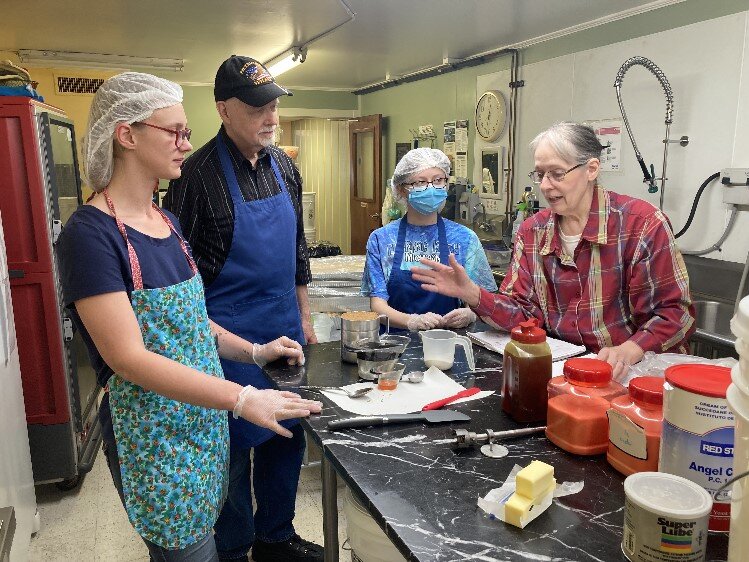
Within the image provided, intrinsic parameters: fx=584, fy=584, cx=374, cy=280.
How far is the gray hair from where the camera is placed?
1.96 metres

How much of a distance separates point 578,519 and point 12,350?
2363 millimetres

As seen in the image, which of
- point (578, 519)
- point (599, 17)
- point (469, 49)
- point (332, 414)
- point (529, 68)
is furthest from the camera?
point (469, 49)

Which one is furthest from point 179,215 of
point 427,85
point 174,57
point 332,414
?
point 427,85

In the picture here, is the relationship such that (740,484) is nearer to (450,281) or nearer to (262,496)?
(450,281)

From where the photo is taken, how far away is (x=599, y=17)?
3.83 metres

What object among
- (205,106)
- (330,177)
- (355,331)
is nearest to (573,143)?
(355,331)

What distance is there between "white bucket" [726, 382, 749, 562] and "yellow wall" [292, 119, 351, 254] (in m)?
7.71

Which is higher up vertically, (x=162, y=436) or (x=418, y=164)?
(x=418, y=164)

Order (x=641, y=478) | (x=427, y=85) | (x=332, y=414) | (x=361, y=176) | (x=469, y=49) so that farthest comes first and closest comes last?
(x=361, y=176) < (x=427, y=85) < (x=469, y=49) < (x=332, y=414) < (x=641, y=478)

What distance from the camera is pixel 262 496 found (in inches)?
87.2

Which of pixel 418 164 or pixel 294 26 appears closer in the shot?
pixel 418 164

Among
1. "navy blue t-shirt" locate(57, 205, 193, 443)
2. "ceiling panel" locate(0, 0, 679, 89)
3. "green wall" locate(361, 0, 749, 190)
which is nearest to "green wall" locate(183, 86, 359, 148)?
"green wall" locate(361, 0, 749, 190)

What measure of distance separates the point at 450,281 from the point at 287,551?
3.96ft

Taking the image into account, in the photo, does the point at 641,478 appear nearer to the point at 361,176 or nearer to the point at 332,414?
the point at 332,414
